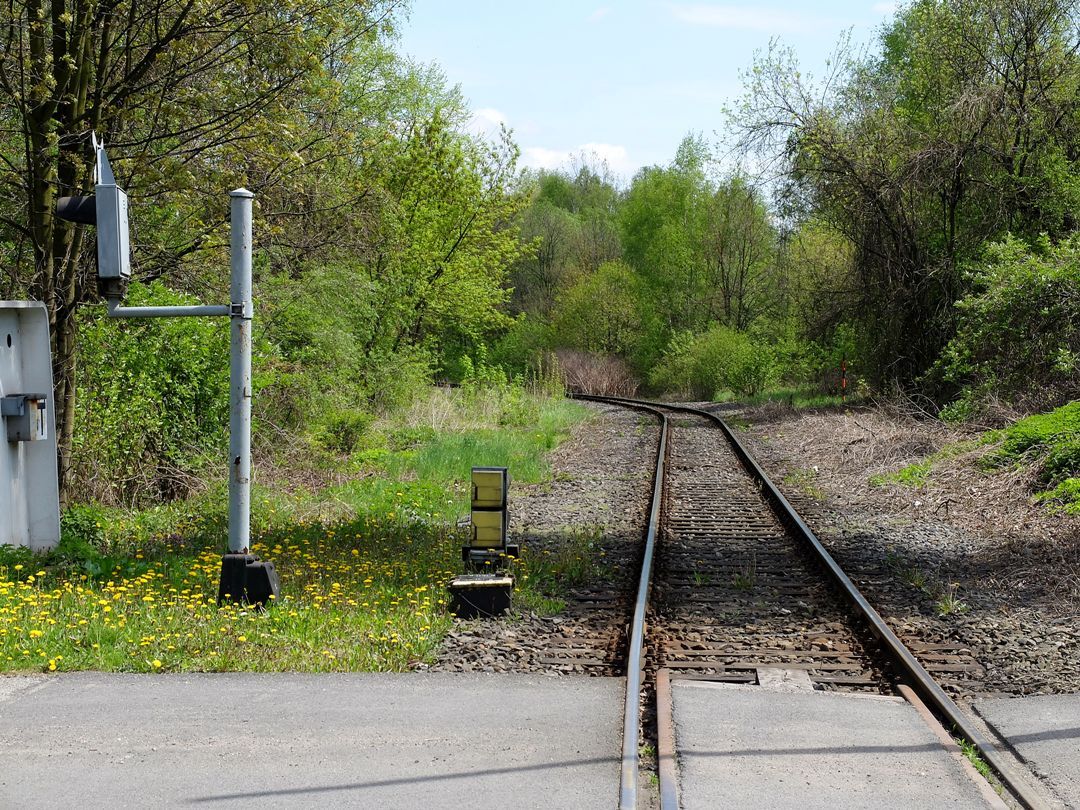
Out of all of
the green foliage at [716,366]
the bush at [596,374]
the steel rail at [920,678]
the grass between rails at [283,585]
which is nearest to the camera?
the steel rail at [920,678]

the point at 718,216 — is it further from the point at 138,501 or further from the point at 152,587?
the point at 152,587

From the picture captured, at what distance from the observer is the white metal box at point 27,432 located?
8.70 m

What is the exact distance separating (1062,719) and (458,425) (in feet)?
58.7

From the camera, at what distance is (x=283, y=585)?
8.26 metres

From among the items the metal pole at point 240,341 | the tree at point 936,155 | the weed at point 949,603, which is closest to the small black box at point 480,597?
the metal pole at point 240,341

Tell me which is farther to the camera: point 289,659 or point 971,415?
point 971,415

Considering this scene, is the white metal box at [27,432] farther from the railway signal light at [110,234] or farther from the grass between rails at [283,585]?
the railway signal light at [110,234]

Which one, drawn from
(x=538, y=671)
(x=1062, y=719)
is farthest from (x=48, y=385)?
(x=1062, y=719)

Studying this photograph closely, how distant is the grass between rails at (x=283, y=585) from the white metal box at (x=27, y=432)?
0.33 meters

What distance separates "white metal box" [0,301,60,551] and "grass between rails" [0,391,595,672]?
0.33 m

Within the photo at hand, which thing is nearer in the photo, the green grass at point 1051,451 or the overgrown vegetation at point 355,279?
the overgrown vegetation at point 355,279

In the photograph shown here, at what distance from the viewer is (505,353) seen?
57781 mm

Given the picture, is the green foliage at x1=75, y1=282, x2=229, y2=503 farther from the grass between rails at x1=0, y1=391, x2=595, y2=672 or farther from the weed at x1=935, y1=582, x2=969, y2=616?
the weed at x1=935, y1=582, x2=969, y2=616

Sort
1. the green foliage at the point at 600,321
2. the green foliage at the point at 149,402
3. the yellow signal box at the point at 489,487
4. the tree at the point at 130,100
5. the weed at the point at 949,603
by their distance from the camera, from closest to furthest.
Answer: the weed at the point at 949,603
the yellow signal box at the point at 489,487
the tree at the point at 130,100
the green foliage at the point at 149,402
the green foliage at the point at 600,321
